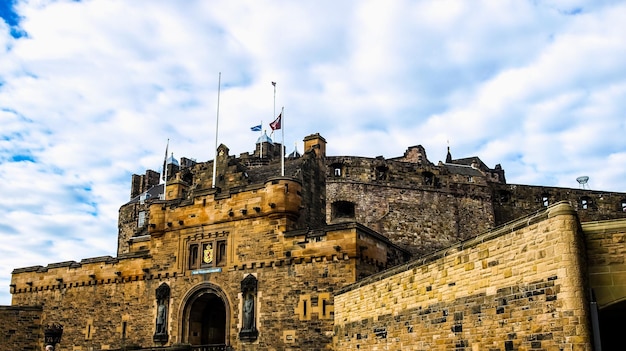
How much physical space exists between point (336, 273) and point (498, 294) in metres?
9.92

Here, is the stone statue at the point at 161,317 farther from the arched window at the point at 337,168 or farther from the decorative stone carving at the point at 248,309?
the arched window at the point at 337,168

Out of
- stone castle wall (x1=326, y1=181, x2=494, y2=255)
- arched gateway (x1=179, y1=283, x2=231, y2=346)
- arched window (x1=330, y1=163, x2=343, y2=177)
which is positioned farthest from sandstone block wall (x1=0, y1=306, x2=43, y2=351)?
arched window (x1=330, y1=163, x2=343, y2=177)

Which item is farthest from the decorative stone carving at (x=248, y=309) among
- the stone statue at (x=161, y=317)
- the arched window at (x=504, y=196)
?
the arched window at (x=504, y=196)

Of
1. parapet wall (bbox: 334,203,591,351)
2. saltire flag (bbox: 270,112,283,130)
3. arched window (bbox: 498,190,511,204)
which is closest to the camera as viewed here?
parapet wall (bbox: 334,203,591,351)

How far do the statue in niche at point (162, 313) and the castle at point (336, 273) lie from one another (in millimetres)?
64

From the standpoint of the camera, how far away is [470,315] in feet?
41.4

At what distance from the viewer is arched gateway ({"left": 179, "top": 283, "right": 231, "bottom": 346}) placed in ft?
80.1

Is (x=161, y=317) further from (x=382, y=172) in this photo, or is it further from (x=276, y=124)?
(x=382, y=172)

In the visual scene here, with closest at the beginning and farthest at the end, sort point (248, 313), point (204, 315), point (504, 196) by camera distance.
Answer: point (248, 313), point (204, 315), point (504, 196)

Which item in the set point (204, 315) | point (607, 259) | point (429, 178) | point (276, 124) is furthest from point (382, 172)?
point (607, 259)

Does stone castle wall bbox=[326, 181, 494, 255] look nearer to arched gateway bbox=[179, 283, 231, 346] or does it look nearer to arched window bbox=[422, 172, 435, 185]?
arched window bbox=[422, 172, 435, 185]

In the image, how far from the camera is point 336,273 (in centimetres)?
2134

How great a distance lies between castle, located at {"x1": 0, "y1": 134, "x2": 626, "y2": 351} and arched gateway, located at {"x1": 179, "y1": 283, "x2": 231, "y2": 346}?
7 centimetres

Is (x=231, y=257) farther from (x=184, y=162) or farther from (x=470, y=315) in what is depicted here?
(x=184, y=162)
